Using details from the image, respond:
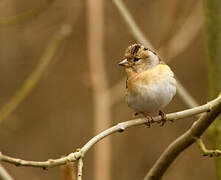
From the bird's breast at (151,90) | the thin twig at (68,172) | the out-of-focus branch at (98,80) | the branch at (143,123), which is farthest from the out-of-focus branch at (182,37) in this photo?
the thin twig at (68,172)

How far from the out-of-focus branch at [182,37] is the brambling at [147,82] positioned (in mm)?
939

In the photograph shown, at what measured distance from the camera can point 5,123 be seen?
505 centimetres

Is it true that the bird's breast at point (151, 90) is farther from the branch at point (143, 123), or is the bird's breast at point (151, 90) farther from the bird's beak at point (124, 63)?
the branch at point (143, 123)

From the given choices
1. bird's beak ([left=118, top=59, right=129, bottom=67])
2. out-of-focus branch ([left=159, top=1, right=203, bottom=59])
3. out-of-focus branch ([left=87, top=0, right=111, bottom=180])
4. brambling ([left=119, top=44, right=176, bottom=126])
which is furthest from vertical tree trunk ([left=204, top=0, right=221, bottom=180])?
out-of-focus branch ([left=87, top=0, right=111, bottom=180])

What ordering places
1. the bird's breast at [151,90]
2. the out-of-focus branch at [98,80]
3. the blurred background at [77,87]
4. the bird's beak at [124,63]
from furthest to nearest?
the blurred background at [77,87], the out-of-focus branch at [98,80], the bird's beak at [124,63], the bird's breast at [151,90]

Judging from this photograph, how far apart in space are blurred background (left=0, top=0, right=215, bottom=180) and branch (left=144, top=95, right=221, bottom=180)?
2033mm

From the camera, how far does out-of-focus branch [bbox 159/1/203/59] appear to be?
4.24 metres

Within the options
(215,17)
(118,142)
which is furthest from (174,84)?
(118,142)

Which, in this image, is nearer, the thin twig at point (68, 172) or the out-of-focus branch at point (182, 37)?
the thin twig at point (68, 172)

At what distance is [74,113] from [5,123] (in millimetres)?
2378

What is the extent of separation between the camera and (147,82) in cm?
309

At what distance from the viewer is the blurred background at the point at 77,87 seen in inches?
228

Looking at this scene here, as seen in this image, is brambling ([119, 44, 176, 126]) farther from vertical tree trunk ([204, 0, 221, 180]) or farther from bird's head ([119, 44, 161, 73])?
vertical tree trunk ([204, 0, 221, 180])

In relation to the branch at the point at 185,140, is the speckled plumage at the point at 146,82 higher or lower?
higher
